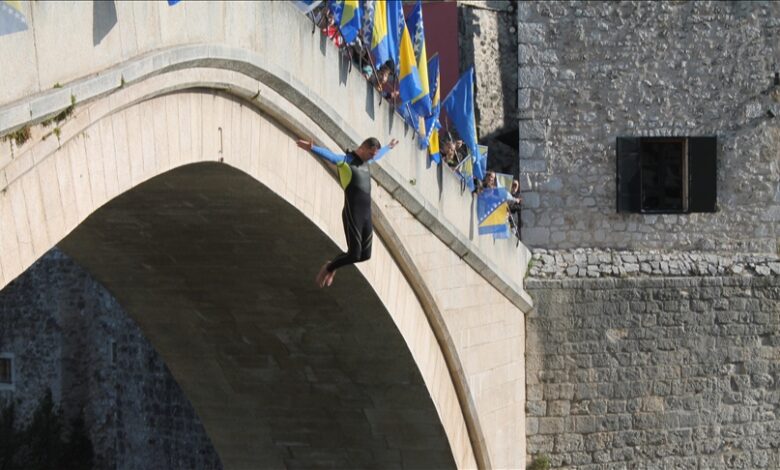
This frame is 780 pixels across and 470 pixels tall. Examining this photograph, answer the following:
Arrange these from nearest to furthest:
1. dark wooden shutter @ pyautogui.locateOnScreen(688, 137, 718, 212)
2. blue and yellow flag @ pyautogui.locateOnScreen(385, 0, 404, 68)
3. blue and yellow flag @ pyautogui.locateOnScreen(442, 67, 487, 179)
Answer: blue and yellow flag @ pyautogui.locateOnScreen(385, 0, 404, 68) < blue and yellow flag @ pyautogui.locateOnScreen(442, 67, 487, 179) < dark wooden shutter @ pyautogui.locateOnScreen(688, 137, 718, 212)

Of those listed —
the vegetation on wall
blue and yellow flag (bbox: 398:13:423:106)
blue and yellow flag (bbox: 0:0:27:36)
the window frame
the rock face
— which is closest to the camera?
blue and yellow flag (bbox: 0:0:27:36)

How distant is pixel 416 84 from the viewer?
14438 mm

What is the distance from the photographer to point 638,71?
55.5ft

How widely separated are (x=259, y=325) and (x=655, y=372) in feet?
13.6

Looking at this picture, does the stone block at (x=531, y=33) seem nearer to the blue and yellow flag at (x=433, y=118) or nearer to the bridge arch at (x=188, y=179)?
the blue and yellow flag at (x=433, y=118)

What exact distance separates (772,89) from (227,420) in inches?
250

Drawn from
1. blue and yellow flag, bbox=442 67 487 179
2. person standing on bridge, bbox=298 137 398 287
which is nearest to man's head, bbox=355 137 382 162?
person standing on bridge, bbox=298 137 398 287

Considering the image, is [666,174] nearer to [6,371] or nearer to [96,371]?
[96,371]

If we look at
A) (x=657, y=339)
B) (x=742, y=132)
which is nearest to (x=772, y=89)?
(x=742, y=132)

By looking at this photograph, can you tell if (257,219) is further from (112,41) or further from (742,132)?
(742,132)

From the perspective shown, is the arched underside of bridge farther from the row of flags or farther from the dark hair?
the row of flags

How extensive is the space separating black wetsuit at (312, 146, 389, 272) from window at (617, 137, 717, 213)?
5.79 metres

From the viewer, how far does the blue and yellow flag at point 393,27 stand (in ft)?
46.1

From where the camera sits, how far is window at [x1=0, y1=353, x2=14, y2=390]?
827 inches
